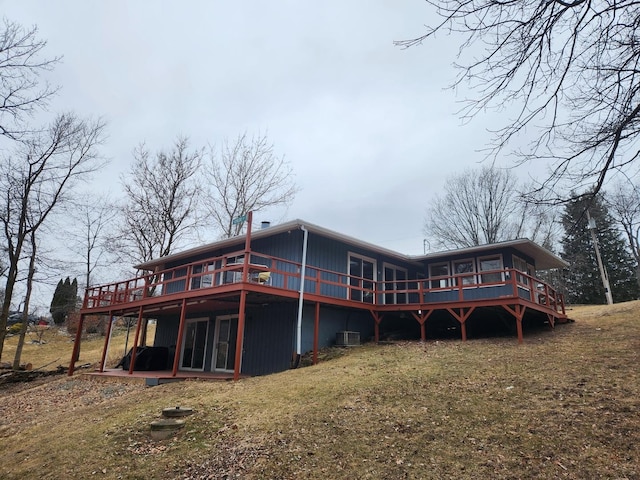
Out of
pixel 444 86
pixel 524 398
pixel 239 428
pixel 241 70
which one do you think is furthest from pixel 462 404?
pixel 241 70

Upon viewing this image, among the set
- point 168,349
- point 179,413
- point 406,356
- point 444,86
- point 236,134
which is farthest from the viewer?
point 236,134

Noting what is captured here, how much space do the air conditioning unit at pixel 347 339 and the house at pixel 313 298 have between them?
0.15 feet

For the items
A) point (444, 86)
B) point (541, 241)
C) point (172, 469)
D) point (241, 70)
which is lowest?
point (172, 469)

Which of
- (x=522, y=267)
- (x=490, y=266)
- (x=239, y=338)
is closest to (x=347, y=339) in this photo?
(x=239, y=338)

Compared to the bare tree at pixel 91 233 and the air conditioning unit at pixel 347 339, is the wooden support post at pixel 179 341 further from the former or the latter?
the bare tree at pixel 91 233

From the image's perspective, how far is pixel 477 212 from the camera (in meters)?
32.7

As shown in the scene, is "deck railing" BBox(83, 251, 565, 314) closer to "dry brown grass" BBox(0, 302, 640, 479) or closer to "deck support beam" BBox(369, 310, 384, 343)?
"deck support beam" BBox(369, 310, 384, 343)

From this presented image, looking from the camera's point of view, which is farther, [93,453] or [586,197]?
[93,453]

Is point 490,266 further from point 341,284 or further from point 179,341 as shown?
point 179,341

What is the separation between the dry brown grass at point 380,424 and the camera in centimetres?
541

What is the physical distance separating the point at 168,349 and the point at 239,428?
11204 millimetres

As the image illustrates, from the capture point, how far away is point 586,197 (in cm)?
589

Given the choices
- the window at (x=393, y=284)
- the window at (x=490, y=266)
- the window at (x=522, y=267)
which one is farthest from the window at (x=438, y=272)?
the window at (x=522, y=267)

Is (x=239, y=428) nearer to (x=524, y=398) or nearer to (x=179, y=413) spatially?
(x=179, y=413)
